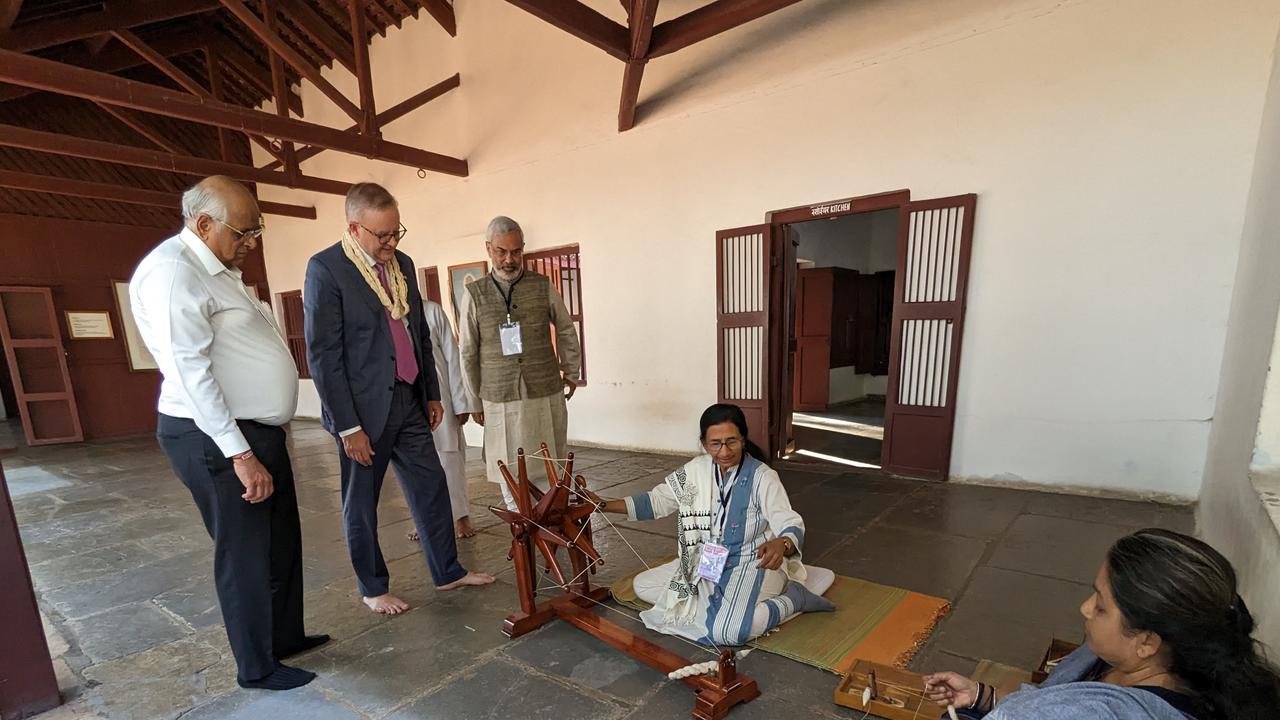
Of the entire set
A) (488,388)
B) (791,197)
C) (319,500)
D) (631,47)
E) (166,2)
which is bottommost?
(319,500)

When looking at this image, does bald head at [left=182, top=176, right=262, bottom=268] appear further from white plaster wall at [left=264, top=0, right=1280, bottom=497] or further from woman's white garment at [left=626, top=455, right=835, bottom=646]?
white plaster wall at [left=264, top=0, right=1280, bottom=497]

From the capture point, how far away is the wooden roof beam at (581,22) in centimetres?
348

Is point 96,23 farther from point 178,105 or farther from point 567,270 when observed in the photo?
point 567,270

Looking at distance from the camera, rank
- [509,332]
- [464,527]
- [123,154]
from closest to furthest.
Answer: [509,332] < [464,527] < [123,154]

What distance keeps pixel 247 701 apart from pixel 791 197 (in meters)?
4.18

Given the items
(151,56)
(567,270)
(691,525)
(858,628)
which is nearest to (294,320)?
(151,56)

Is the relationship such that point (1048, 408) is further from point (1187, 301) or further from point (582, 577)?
point (582, 577)

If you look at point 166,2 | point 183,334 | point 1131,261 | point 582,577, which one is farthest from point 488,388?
point 166,2

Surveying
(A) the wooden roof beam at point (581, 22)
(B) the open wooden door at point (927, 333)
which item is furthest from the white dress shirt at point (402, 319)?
(B) the open wooden door at point (927, 333)

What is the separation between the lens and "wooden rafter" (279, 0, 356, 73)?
645 cm

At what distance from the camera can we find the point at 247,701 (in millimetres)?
1810

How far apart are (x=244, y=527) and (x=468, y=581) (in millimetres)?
1099

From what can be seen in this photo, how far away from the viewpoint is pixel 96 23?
5.34 metres

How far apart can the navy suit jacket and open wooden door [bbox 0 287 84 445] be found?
877 cm
